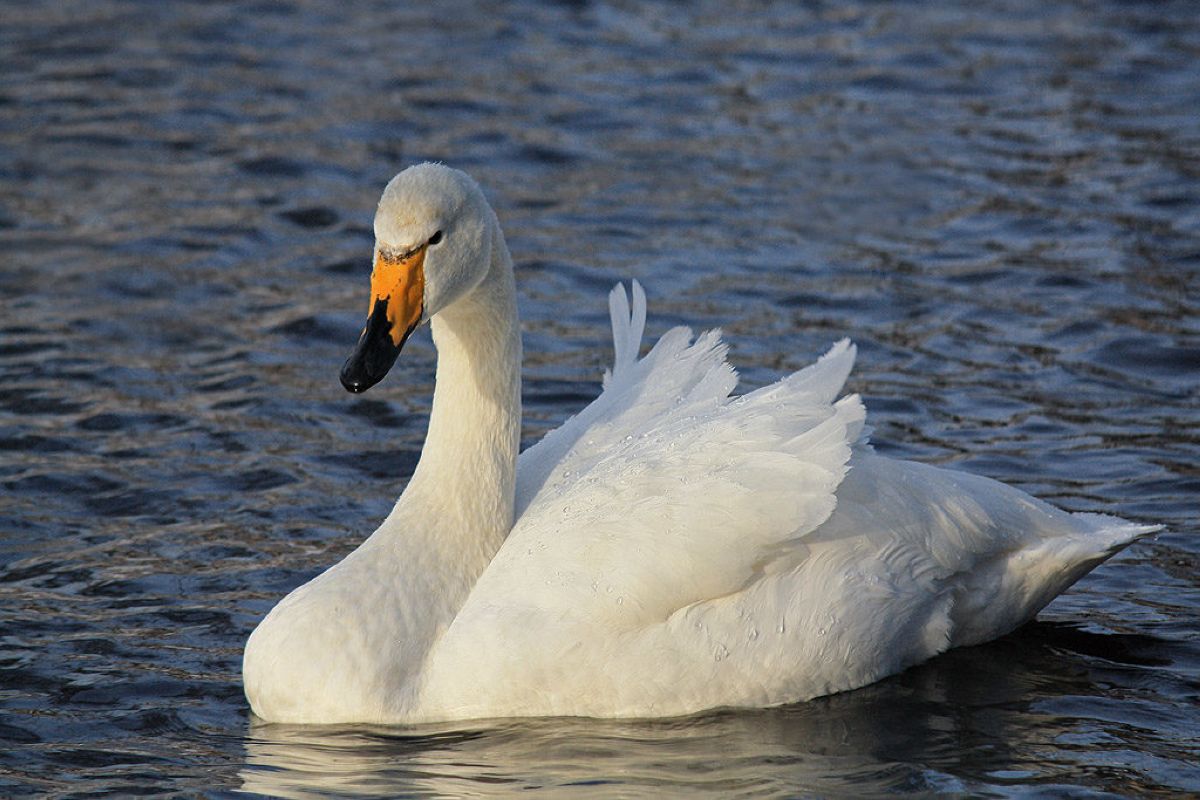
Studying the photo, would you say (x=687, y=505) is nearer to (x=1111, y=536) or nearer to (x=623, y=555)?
(x=623, y=555)

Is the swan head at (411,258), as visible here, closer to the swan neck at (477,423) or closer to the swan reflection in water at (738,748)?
the swan neck at (477,423)

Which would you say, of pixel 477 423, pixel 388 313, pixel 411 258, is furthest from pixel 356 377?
pixel 477 423

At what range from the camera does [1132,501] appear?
9516mm

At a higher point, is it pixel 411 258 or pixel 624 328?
pixel 411 258

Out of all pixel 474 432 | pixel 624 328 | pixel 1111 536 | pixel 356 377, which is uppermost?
pixel 356 377

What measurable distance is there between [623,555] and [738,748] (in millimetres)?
837

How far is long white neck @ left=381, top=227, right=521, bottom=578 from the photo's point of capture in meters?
7.96

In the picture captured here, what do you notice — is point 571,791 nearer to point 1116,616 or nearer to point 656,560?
point 656,560

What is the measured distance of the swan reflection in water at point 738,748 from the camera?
6.84 m

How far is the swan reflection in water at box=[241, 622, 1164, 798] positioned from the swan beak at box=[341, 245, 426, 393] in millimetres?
1375

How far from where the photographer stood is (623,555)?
24.2ft

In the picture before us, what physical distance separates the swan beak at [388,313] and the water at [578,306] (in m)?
1.42

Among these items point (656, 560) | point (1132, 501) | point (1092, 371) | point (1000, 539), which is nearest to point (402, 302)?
point (656, 560)

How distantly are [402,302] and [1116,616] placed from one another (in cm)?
343
